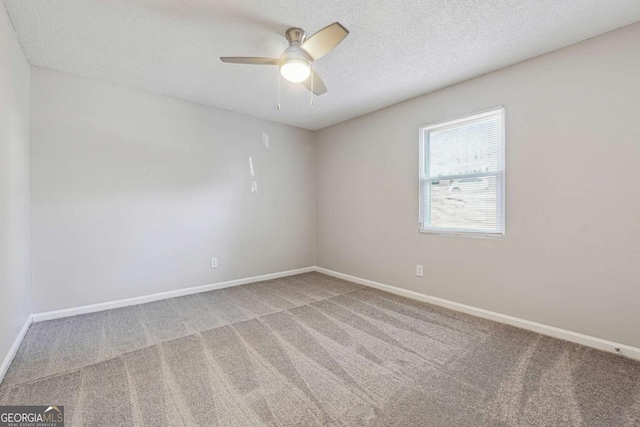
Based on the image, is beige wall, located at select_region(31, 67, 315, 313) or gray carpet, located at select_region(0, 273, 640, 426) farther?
beige wall, located at select_region(31, 67, 315, 313)

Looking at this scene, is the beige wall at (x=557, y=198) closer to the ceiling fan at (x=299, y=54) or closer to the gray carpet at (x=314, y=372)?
the gray carpet at (x=314, y=372)

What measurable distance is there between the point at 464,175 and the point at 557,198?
2.59ft

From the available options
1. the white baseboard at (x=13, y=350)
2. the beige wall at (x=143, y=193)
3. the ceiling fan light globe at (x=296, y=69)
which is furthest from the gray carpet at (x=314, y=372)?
the ceiling fan light globe at (x=296, y=69)

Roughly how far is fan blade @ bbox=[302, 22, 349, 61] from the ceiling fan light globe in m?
0.10

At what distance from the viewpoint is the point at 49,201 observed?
262 centimetres

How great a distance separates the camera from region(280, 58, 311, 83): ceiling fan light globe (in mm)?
1928

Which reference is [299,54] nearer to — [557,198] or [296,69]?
[296,69]

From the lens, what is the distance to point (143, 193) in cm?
312

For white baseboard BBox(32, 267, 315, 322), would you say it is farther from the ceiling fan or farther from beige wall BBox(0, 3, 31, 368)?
the ceiling fan

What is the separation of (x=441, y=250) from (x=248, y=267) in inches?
102

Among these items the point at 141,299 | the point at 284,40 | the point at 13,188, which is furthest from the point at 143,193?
the point at 284,40

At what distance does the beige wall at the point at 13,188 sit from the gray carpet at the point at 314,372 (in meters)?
0.33

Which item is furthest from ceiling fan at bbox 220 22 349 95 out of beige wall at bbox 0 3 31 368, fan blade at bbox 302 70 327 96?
beige wall at bbox 0 3 31 368

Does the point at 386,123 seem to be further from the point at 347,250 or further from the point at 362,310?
the point at 362,310
